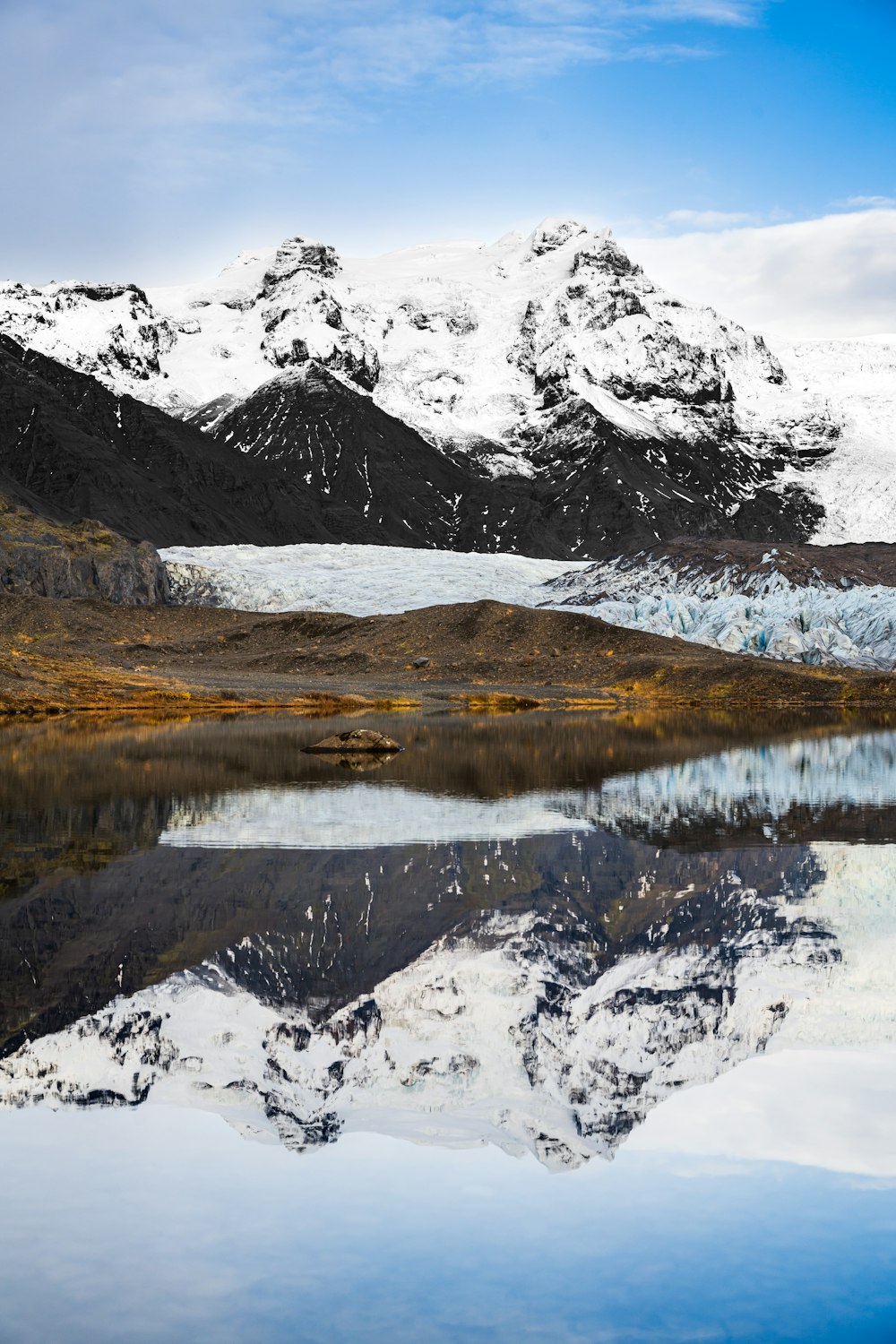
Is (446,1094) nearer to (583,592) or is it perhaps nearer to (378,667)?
(378,667)

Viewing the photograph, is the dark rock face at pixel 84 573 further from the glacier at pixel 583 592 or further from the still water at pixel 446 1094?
the still water at pixel 446 1094

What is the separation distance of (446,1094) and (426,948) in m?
4.17

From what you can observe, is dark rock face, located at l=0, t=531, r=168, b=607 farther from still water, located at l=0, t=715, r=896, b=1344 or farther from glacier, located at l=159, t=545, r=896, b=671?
still water, located at l=0, t=715, r=896, b=1344

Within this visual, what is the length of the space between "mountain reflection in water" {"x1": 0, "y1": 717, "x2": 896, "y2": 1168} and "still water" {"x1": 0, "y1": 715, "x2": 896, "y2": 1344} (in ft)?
0.15

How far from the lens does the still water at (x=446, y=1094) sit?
6.36 metres

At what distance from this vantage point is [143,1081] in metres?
9.09

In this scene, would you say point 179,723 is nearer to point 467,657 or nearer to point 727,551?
point 467,657

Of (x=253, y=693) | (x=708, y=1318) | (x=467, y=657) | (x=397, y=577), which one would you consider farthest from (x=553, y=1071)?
(x=397, y=577)

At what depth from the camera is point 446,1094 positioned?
8.81 m

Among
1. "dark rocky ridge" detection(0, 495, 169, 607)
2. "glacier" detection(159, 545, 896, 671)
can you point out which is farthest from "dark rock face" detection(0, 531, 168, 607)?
"glacier" detection(159, 545, 896, 671)

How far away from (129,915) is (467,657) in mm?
74803

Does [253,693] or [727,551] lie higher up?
[727,551]

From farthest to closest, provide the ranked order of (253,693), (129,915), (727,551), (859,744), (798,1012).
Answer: (727,551) < (253,693) < (859,744) < (129,915) < (798,1012)

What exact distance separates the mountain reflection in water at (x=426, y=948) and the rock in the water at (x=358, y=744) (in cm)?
1242
